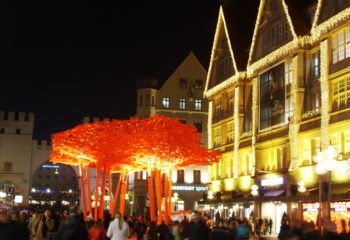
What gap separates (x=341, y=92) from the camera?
1410 inches

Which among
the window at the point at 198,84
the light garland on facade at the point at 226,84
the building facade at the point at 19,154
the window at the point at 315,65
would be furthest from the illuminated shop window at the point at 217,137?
the building facade at the point at 19,154

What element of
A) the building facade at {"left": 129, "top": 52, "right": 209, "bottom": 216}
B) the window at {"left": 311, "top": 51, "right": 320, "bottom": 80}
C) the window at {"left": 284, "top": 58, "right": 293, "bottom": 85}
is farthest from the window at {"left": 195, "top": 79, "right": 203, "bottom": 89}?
the window at {"left": 311, "top": 51, "right": 320, "bottom": 80}

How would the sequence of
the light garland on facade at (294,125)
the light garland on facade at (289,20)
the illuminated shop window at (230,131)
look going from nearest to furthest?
1. the light garland on facade at (294,125)
2. the light garland on facade at (289,20)
3. the illuminated shop window at (230,131)

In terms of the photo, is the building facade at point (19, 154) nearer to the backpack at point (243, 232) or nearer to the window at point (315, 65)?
the window at point (315, 65)

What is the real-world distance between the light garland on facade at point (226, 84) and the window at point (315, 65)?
11.0 m

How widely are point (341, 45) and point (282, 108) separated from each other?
319 inches

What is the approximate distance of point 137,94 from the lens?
248 ft

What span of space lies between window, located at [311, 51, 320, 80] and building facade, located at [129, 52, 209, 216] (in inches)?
1334

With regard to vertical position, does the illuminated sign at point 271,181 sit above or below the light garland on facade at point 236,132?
below

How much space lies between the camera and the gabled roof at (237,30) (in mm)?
52344

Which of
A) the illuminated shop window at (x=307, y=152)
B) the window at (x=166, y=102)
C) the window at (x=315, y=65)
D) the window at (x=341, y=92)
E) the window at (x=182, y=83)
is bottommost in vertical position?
the illuminated shop window at (x=307, y=152)

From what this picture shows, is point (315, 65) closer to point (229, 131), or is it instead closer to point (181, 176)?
point (229, 131)

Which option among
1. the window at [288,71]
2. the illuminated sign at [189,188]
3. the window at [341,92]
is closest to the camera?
the window at [341,92]

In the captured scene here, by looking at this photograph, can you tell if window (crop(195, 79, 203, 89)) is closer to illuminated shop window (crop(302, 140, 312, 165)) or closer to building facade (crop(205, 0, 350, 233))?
building facade (crop(205, 0, 350, 233))
